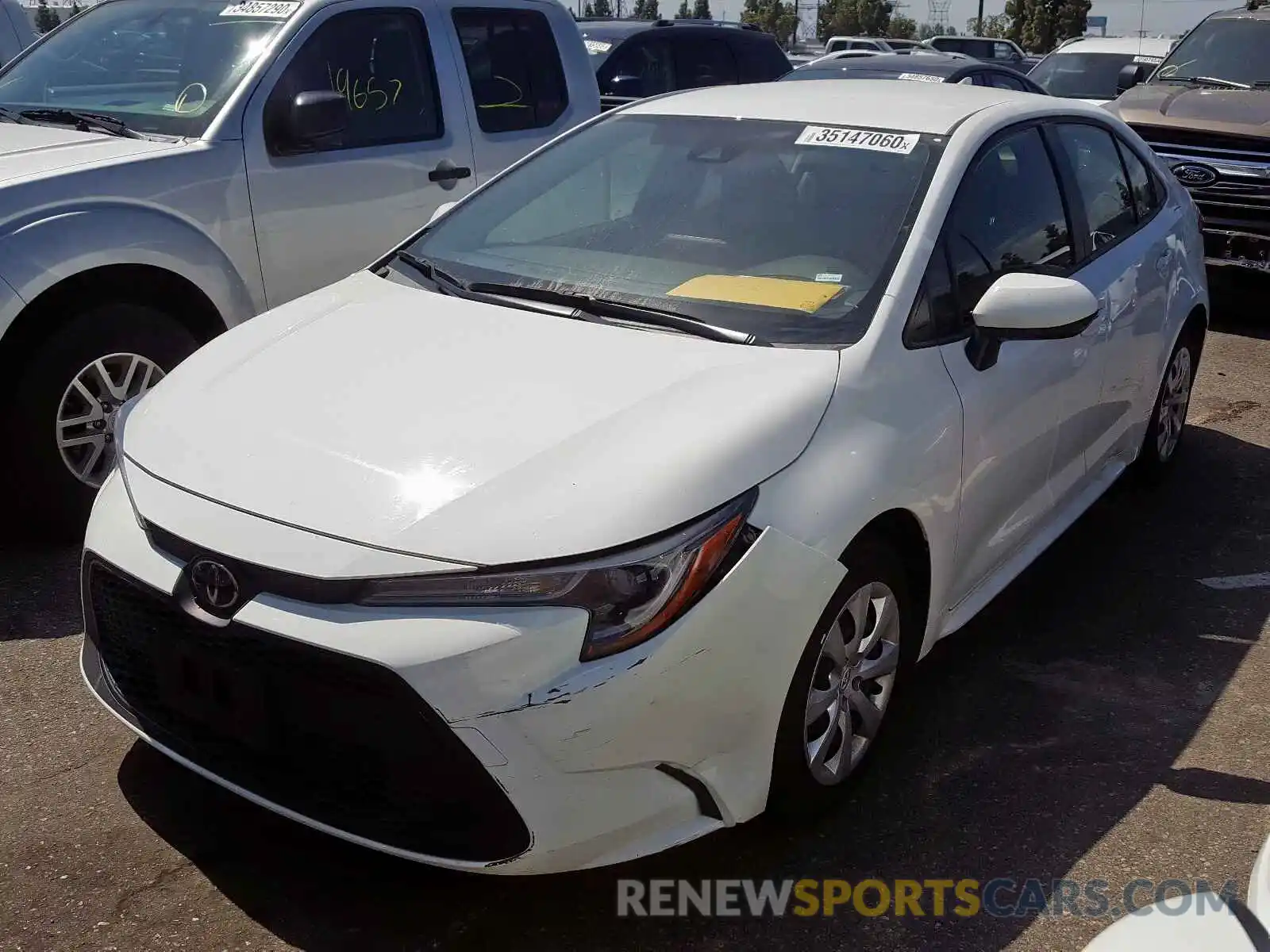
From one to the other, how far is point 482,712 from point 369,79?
379 centimetres

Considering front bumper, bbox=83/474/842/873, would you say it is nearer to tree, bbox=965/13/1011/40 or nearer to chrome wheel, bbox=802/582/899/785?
chrome wheel, bbox=802/582/899/785

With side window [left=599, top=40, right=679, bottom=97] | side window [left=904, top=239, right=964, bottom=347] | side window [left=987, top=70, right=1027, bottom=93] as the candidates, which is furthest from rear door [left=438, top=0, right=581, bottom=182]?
side window [left=987, top=70, right=1027, bottom=93]

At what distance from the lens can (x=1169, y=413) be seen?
17.2 ft

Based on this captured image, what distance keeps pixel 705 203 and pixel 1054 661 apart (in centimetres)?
174

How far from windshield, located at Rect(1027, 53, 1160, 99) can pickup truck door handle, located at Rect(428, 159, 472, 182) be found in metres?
9.44

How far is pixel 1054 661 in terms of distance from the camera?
12.9ft

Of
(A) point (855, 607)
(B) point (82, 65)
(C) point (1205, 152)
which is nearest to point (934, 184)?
(A) point (855, 607)

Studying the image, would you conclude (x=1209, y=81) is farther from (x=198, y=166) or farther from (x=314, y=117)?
(x=198, y=166)

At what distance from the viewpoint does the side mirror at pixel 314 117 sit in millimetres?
4918

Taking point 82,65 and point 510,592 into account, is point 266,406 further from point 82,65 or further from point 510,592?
point 82,65

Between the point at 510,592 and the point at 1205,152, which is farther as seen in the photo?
the point at 1205,152

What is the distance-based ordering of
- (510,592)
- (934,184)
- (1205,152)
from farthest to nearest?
1. (1205,152)
2. (934,184)
3. (510,592)

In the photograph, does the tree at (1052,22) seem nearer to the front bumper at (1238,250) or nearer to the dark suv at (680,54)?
the dark suv at (680,54)

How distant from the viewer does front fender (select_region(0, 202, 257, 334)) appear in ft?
13.8
